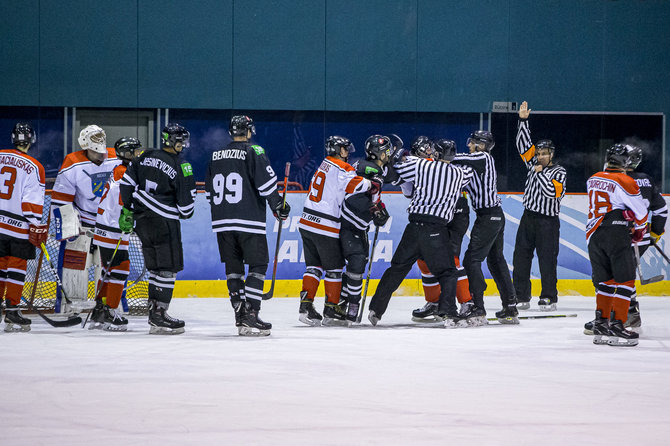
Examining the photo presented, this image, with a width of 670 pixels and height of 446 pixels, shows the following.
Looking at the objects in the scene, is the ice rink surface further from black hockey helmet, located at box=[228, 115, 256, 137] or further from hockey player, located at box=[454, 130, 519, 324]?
black hockey helmet, located at box=[228, 115, 256, 137]

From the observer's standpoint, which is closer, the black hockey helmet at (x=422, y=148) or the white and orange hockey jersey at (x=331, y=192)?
the white and orange hockey jersey at (x=331, y=192)

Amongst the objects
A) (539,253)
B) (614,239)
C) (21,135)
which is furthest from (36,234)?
(539,253)

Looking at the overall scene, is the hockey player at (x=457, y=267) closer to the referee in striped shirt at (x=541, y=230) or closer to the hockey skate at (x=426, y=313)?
the hockey skate at (x=426, y=313)

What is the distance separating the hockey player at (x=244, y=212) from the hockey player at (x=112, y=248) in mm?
860

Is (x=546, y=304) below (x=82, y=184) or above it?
below

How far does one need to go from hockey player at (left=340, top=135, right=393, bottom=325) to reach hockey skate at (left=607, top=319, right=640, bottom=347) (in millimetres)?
1842

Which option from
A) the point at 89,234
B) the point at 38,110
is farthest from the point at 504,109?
the point at 89,234

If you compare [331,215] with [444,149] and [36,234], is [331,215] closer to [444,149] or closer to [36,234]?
[444,149]

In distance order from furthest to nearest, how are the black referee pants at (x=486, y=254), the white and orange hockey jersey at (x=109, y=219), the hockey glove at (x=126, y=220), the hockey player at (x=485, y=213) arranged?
1. the hockey player at (x=485, y=213)
2. the black referee pants at (x=486, y=254)
3. the white and orange hockey jersey at (x=109, y=219)
4. the hockey glove at (x=126, y=220)

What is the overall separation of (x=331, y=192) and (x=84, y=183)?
1801 millimetres

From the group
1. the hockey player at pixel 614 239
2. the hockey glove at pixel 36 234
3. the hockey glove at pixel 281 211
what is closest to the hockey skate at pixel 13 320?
the hockey glove at pixel 36 234

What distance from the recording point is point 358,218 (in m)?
7.09

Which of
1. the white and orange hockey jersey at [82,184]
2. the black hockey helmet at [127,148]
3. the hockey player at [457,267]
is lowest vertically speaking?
the hockey player at [457,267]

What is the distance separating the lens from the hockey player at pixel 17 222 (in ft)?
21.0
